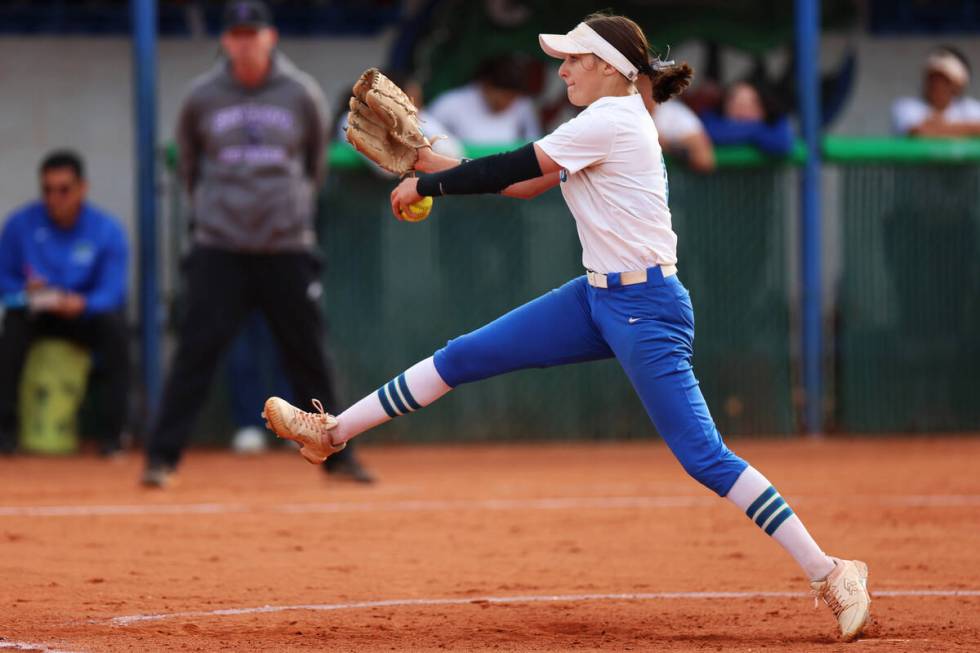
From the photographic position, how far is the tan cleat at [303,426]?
622cm

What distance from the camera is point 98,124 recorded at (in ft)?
44.7

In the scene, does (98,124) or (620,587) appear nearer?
(620,587)

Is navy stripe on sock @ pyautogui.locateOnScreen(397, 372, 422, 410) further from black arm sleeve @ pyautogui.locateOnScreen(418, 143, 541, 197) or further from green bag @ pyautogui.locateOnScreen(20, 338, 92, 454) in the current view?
green bag @ pyautogui.locateOnScreen(20, 338, 92, 454)

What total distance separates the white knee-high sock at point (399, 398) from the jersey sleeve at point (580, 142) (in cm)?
91

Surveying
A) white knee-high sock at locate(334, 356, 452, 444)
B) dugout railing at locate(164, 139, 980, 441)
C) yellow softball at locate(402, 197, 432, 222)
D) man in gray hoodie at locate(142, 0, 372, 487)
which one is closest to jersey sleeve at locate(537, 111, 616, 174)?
yellow softball at locate(402, 197, 432, 222)

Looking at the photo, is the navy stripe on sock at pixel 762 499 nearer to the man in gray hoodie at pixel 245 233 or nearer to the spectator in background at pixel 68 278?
the man in gray hoodie at pixel 245 233

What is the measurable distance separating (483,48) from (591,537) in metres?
6.86

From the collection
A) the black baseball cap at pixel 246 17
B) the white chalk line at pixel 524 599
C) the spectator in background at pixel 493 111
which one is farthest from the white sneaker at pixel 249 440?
the white chalk line at pixel 524 599

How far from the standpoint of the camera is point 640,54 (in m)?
6.00

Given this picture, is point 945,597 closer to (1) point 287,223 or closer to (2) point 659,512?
(2) point 659,512

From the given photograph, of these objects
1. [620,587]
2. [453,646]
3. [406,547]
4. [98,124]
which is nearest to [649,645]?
[453,646]

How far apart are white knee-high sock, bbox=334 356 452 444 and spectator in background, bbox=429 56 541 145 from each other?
634 centimetres

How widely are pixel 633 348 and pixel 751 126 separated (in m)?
7.03

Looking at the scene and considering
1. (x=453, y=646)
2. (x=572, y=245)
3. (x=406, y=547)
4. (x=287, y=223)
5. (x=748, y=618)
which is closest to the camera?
(x=453, y=646)
